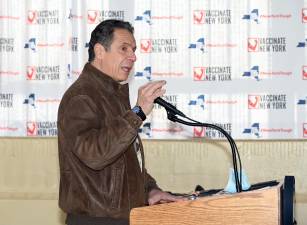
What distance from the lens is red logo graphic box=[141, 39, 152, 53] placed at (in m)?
5.05

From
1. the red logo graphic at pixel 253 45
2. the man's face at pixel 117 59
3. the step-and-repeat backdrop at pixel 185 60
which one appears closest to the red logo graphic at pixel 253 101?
the step-and-repeat backdrop at pixel 185 60

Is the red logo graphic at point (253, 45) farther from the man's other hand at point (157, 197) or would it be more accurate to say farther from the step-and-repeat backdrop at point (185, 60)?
the man's other hand at point (157, 197)

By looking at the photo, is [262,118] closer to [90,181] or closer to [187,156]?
[187,156]

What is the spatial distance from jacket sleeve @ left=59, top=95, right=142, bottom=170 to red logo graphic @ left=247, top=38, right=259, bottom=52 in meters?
2.78

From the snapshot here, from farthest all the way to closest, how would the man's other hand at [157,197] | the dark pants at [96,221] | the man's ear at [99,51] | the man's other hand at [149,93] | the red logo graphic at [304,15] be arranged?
1. the red logo graphic at [304,15]
2. the man's ear at [99,51]
3. the man's other hand at [157,197]
4. the dark pants at [96,221]
5. the man's other hand at [149,93]

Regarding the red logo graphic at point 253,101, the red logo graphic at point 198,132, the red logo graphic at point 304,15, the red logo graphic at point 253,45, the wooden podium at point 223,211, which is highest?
the red logo graphic at point 304,15

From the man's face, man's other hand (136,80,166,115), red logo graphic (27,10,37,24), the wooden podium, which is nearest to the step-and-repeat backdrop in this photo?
red logo graphic (27,10,37,24)

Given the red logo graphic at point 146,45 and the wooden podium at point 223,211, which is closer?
the wooden podium at point 223,211

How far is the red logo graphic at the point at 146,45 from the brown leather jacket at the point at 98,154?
98.0 inches

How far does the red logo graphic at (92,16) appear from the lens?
5.07 meters

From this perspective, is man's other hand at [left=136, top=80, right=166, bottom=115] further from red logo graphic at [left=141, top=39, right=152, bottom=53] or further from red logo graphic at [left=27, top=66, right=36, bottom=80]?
red logo graphic at [left=27, top=66, right=36, bottom=80]

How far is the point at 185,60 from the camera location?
5012 millimetres

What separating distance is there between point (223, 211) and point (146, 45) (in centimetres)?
326

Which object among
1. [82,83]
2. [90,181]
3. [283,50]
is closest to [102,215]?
[90,181]
